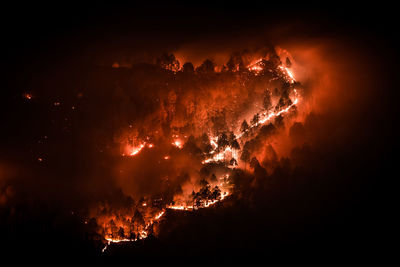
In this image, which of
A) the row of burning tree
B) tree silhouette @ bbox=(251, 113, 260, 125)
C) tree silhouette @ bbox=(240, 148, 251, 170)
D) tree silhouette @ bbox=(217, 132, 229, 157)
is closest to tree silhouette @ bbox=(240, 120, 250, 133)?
tree silhouette @ bbox=(251, 113, 260, 125)

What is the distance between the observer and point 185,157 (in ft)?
101

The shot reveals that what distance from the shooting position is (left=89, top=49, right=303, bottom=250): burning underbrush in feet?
88.8

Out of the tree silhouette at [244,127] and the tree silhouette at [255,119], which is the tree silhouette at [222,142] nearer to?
the tree silhouette at [244,127]

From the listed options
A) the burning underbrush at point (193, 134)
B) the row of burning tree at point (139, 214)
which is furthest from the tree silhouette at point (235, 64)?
the row of burning tree at point (139, 214)

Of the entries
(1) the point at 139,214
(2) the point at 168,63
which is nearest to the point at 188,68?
(2) the point at 168,63

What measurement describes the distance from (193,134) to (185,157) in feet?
12.4

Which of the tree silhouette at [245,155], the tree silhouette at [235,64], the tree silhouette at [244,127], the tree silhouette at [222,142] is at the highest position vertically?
the tree silhouette at [235,64]

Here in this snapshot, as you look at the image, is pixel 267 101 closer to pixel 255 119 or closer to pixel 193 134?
pixel 255 119

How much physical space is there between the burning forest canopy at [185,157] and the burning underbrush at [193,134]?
0.10m

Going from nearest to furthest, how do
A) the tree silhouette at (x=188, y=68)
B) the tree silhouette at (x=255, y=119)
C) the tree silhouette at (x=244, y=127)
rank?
the tree silhouette at (x=244, y=127)
the tree silhouette at (x=255, y=119)
the tree silhouette at (x=188, y=68)

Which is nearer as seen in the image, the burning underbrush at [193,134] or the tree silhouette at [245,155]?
the burning underbrush at [193,134]

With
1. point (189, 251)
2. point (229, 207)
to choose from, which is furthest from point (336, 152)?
point (189, 251)

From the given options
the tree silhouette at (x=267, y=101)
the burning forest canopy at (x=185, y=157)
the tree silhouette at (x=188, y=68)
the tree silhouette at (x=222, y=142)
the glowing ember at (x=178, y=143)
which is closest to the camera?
the burning forest canopy at (x=185, y=157)

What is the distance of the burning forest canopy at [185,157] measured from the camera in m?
25.0
